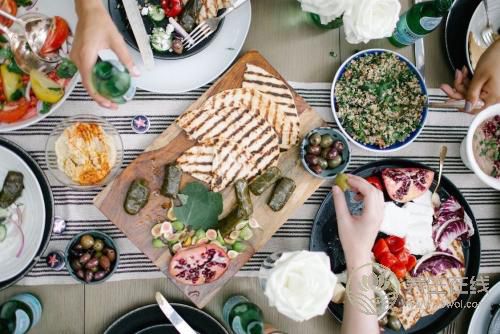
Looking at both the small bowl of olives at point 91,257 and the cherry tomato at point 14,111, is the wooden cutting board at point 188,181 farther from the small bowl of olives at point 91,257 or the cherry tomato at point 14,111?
the cherry tomato at point 14,111

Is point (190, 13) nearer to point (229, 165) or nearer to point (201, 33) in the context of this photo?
point (201, 33)

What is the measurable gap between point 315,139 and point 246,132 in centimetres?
22

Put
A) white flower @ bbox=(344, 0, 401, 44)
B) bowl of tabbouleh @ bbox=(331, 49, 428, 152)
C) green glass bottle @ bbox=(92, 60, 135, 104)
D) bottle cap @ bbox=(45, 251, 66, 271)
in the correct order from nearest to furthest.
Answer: green glass bottle @ bbox=(92, 60, 135, 104) < white flower @ bbox=(344, 0, 401, 44) < bottle cap @ bbox=(45, 251, 66, 271) < bowl of tabbouleh @ bbox=(331, 49, 428, 152)

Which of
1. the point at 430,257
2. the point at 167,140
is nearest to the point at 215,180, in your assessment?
the point at 167,140

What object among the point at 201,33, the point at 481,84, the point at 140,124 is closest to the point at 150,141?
the point at 140,124

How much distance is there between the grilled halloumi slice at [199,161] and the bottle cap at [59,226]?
0.40 meters

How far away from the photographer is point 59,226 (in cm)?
154

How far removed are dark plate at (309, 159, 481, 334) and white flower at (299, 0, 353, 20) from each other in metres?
0.50

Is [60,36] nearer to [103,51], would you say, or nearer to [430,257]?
[103,51]

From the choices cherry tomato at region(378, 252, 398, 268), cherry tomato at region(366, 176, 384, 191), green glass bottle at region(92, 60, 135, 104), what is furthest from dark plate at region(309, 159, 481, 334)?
green glass bottle at region(92, 60, 135, 104)

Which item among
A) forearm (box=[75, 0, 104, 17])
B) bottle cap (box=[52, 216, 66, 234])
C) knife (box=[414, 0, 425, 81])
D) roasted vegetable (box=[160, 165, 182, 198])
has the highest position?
forearm (box=[75, 0, 104, 17])

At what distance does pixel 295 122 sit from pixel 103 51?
624mm

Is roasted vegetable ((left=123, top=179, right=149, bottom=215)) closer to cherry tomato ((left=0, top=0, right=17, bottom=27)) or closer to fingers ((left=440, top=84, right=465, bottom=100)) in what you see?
cherry tomato ((left=0, top=0, right=17, bottom=27))

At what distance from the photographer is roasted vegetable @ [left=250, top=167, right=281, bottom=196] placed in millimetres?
1566
